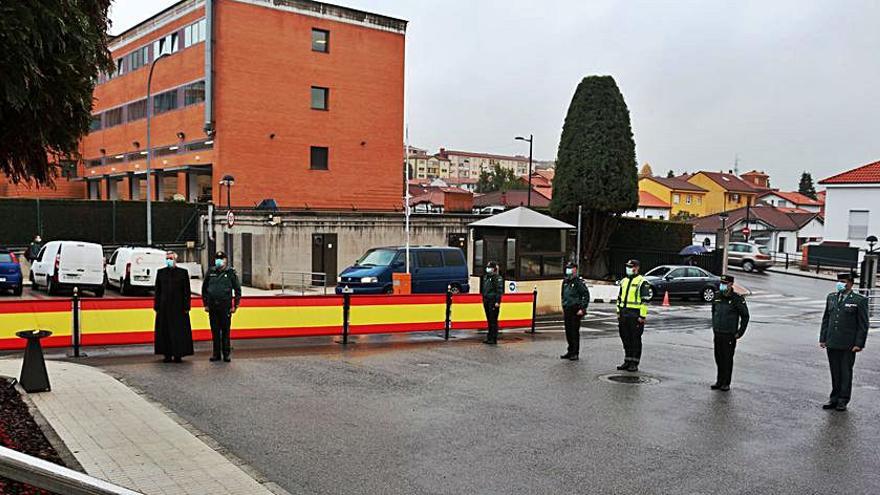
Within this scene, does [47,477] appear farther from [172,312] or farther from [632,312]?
[632,312]

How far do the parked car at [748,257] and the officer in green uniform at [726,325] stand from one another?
120 ft

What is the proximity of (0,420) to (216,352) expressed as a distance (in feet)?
16.3

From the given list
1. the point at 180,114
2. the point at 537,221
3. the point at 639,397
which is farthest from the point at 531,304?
the point at 180,114

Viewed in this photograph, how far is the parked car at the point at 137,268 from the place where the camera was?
993 inches

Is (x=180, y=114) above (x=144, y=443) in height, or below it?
above

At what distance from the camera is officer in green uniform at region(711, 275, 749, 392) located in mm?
11039

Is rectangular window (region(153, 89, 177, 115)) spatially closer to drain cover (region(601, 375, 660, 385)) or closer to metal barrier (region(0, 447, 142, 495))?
drain cover (region(601, 375, 660, 385))

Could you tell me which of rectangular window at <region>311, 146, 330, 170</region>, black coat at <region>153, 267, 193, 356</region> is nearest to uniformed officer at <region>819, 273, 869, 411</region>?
black coat at <region>153, 267, 193, 356</region>

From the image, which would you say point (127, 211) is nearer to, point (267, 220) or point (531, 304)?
point (267, 220)

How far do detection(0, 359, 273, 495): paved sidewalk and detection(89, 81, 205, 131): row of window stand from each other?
113ft

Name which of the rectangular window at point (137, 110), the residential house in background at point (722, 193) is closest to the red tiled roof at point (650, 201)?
the residential house in background at point (722, 193)

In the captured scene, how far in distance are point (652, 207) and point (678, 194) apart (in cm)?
827

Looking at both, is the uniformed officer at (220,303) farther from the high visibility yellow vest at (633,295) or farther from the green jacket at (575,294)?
the high visibility yellow vest at (633,295)

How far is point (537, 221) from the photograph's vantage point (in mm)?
21047
